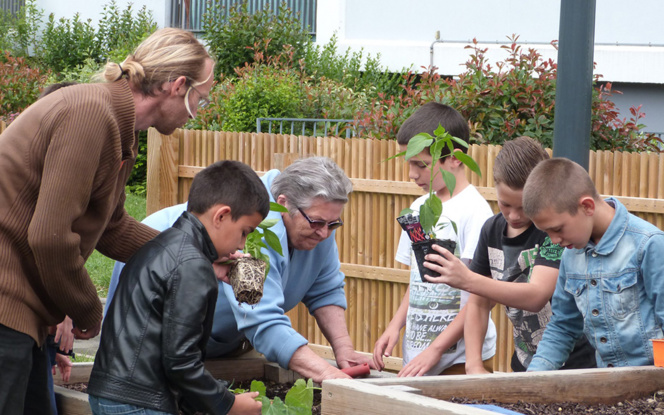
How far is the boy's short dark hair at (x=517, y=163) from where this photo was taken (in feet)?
9.92

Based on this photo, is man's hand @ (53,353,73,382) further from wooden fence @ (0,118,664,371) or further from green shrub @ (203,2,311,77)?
green shrub @ (203,2,311,77)

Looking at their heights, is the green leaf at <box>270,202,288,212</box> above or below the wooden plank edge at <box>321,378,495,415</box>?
above

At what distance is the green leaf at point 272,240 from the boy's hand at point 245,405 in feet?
1.96

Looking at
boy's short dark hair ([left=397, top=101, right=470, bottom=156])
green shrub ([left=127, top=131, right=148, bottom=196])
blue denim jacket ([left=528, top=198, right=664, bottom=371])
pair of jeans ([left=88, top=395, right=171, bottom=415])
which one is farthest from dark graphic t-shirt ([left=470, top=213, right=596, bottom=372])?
green shrub ([left=127, top=131, right=148, bottom=196])

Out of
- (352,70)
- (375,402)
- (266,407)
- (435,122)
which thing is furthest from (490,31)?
(375,402)

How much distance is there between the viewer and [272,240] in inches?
118

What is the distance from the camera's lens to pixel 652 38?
542 inches

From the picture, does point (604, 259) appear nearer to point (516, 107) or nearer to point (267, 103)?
point (516, 107)

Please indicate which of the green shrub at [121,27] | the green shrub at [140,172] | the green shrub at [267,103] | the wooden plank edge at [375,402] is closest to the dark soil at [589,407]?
the wooden plank edge at [375,402]

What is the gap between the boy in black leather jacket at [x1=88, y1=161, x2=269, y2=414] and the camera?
2338 mm

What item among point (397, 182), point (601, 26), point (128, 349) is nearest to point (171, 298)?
point (128, 349)

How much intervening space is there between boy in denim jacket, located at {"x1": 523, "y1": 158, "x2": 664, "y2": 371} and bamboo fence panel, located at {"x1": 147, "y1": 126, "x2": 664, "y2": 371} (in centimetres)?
276

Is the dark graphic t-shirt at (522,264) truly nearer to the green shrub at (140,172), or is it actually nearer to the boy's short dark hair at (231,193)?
the boy's short dark hair at (231,193)

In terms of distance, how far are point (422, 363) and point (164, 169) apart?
474 cm
